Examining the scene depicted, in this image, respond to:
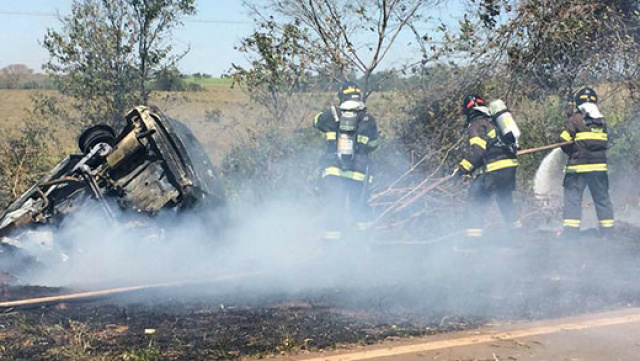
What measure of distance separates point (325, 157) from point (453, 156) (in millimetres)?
2928

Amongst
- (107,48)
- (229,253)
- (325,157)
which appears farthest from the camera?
(107,48)

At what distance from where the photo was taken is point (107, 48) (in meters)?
11.6

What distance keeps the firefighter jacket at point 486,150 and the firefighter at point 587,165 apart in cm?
91

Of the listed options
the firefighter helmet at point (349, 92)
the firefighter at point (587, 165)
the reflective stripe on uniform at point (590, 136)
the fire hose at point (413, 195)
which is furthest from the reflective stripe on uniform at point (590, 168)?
the firefighter helmet at point (349, 92)

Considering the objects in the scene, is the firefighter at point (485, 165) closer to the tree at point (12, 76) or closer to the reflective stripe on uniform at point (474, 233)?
the reflective stripe on uniform at point (474, 233)

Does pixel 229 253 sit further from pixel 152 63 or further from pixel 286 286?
pixel 152 63

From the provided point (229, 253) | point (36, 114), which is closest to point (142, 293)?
point (229, 253)

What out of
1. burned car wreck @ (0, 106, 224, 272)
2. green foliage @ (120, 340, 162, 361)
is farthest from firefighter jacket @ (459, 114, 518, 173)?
green foliage @ (120, 340, 162, 361)

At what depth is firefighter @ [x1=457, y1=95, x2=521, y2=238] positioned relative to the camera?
832 centimetres

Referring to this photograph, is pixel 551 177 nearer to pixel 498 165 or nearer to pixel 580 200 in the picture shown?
pixel 580 200

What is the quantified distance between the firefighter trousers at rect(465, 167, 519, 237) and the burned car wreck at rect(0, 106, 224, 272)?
330cm

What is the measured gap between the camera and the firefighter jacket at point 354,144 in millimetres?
8344

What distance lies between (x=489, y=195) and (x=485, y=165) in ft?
1.26

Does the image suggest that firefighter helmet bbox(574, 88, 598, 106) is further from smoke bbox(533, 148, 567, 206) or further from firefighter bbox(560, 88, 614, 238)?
smoke bbox(533, 148, 567, 206)
